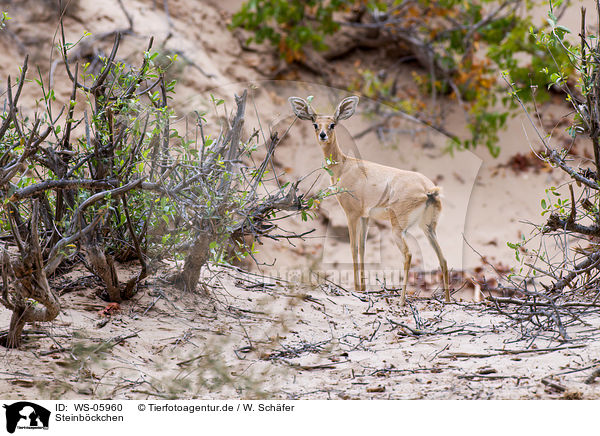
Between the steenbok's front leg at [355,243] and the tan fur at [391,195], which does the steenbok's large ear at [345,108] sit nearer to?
the tan fur at [391,195]

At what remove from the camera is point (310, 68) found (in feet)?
27.8

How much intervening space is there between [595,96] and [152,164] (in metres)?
2.28

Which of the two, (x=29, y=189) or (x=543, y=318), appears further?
(x=543, y=318)

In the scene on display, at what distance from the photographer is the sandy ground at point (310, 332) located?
265 cm

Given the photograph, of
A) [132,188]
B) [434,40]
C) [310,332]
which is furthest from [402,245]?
[434,40]

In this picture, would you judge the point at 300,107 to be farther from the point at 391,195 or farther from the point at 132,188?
the point at 132,188

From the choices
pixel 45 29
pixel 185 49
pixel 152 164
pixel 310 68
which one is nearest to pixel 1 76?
pixel 45 29

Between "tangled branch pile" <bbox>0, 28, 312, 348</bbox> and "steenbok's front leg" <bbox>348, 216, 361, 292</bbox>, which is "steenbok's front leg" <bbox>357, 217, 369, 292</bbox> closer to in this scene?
"steenbok's front leg" <bbox>348, 216, 361, 292</bbox>

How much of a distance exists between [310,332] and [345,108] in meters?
1.28

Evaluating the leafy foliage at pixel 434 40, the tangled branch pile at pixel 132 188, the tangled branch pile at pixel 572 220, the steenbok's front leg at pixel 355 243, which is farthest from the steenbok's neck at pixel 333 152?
the leafy foliage at pixel 434 40

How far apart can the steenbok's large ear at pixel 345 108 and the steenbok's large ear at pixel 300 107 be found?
15 centimetres
